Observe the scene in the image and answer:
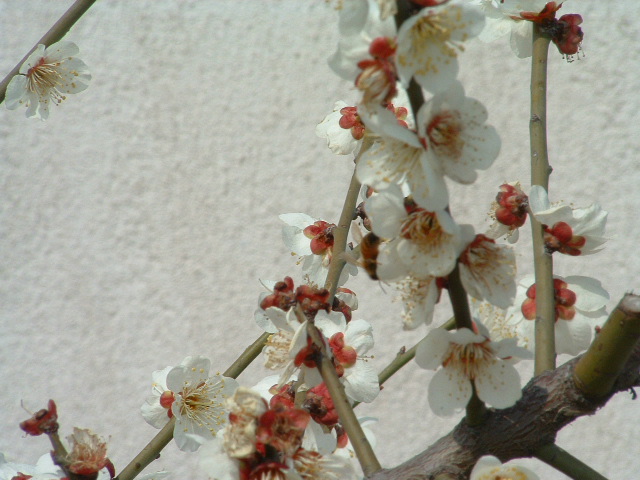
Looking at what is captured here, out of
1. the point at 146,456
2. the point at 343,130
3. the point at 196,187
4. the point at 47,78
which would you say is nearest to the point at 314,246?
the point at 343,130

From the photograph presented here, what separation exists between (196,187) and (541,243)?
3.74ft

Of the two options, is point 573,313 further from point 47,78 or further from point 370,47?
point 47,78

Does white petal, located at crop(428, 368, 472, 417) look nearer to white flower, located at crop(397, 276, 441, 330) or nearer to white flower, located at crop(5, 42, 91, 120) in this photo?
white flower, located at crop(397, 276, 441, 330)

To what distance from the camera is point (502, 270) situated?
0.26 m

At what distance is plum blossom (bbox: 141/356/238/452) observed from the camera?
50 centimetres

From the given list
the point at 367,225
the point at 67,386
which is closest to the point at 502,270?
the point at 367,225

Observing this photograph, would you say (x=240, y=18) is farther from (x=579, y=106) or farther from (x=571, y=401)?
(x=571, y=401)

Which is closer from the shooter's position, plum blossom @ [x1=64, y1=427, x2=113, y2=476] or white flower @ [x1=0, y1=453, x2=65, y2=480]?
Answer: plum blossom @ [x1=64, y1=427, x2=113, y2=476]

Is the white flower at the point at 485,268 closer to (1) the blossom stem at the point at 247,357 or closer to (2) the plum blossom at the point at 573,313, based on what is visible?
(2) the plum blossom at the point at 573,313

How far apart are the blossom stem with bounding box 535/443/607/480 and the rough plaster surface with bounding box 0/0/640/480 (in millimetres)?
1084

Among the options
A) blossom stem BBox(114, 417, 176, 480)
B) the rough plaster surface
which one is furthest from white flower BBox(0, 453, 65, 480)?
the rough plaster surface

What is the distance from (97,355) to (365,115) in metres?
1.29

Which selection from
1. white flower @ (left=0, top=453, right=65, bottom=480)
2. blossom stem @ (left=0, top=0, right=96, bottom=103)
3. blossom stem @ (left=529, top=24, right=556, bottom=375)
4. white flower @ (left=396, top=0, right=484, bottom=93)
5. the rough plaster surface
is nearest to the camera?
white flower @ (left=396, top=0, right=484, bottom=93)

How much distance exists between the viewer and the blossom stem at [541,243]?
1.07 feet
